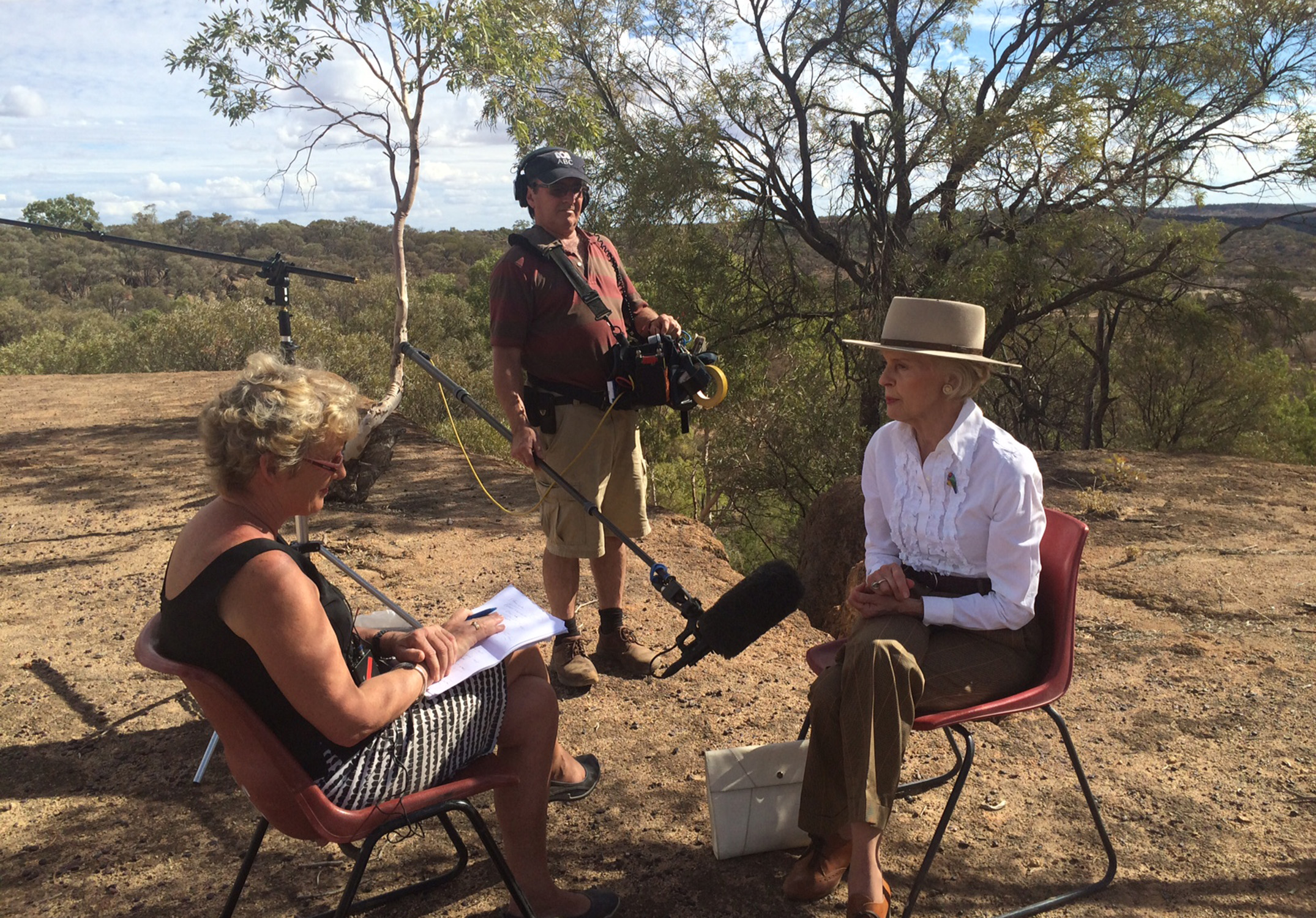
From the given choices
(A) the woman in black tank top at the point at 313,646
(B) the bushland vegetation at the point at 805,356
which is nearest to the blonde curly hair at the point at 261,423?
(A) the woman in black tank top at the point at 313,646

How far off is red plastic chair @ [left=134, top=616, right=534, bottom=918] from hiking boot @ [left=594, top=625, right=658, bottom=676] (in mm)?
1895

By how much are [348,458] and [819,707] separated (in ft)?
14.6

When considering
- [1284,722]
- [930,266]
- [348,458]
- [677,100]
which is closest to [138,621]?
[348,458]

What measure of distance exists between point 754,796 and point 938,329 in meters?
1.41

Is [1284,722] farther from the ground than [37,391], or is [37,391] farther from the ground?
[37,391]

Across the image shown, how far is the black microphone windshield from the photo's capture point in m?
2.63

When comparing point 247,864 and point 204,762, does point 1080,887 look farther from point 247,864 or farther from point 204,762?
point 204,762

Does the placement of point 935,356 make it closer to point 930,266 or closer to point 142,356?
point 930,266

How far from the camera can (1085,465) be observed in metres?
9.52

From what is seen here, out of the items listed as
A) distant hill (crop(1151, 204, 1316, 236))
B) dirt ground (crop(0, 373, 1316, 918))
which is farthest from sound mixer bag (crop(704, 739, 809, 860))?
distant hill (crop(1151, 204, 1316, 236))

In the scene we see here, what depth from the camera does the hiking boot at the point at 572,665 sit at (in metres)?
3.74

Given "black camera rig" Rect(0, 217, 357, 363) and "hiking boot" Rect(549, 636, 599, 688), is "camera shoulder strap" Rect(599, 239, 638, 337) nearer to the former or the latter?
"black camera rig" Rect(0, 217, 357, 363)

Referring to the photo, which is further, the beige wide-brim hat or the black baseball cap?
the black baseball cap

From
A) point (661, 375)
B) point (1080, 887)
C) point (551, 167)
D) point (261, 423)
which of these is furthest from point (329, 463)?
point (1080, 887)
